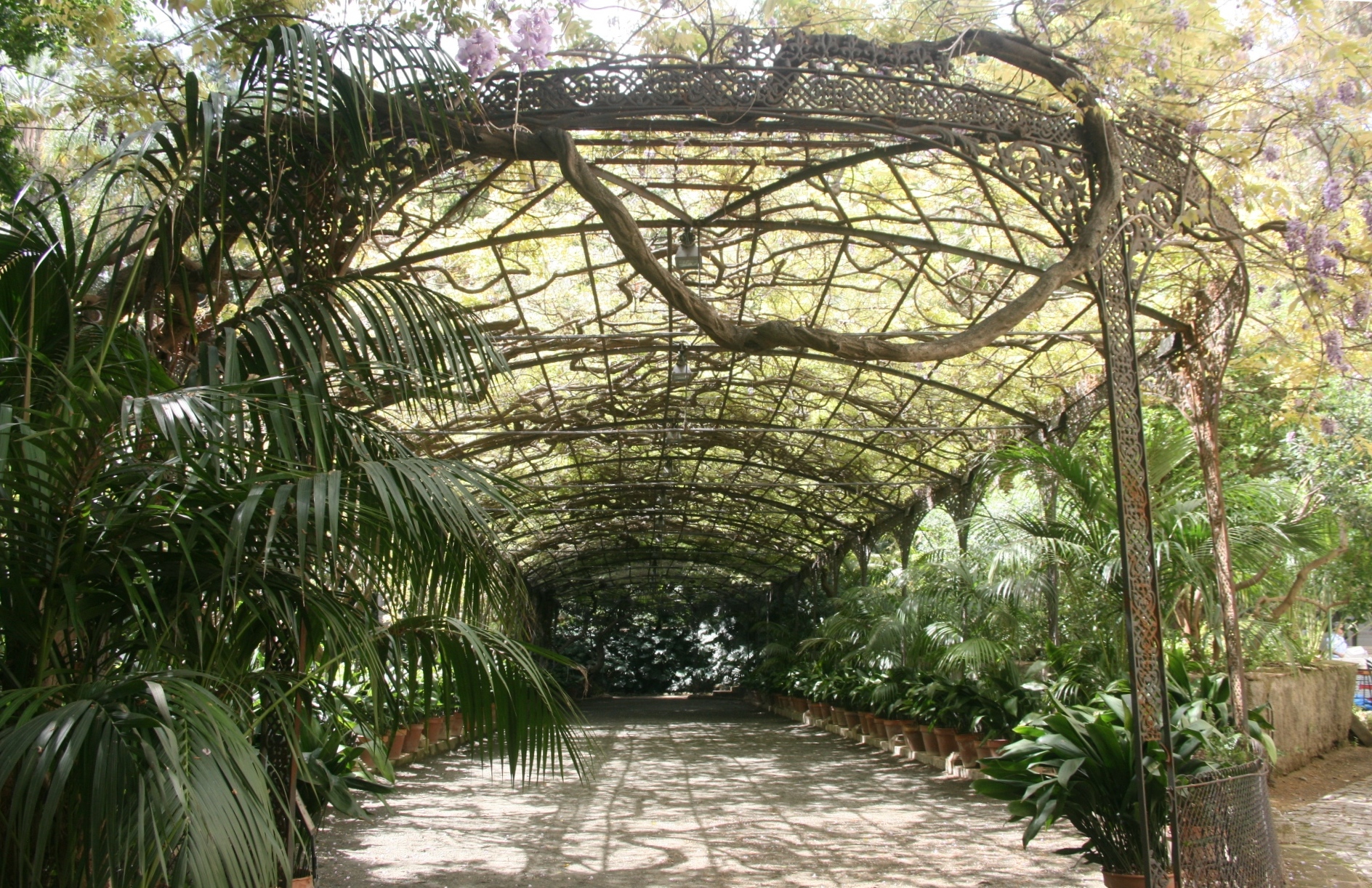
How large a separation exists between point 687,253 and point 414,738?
7.23 m

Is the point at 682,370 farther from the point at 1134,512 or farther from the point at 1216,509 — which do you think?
the point at 1134,512

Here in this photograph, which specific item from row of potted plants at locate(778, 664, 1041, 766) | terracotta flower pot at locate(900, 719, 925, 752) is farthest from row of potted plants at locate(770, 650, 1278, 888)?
terracotta flower pot at locate(900, 719, 925, 752)

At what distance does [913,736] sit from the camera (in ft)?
34.6

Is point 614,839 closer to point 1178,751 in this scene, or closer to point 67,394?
point 1178,751

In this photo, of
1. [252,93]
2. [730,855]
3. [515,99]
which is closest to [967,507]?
[730,855]

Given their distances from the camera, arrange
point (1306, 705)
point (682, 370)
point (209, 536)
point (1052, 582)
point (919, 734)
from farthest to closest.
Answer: point (919, 734) < point (1306, 705) < point (682, 370) < point (1052, 582) < point (209, 536)

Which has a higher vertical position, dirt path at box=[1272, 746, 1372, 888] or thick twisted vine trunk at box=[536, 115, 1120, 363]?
thick twisted vine trunk at box=[536, 115, 1120, 363]

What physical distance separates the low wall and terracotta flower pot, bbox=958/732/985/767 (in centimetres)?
209

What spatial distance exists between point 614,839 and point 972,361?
4.88 meters

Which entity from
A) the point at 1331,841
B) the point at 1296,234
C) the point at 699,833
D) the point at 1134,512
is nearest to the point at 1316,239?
the point at 1296,234

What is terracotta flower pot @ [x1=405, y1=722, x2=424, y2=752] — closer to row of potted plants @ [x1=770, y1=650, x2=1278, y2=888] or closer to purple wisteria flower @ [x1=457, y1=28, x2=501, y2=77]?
row of potted plants @ [x1=770, y1=650, x2=1278, y2=888]

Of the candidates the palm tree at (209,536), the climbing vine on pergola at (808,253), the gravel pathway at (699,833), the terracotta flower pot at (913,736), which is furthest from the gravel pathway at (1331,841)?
the palm tree at (209,536)

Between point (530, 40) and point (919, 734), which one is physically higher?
point (530, 40)

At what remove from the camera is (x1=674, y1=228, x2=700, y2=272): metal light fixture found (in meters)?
5.82
